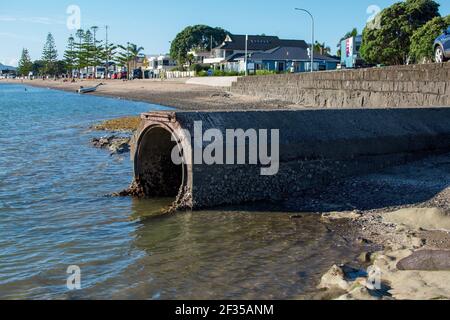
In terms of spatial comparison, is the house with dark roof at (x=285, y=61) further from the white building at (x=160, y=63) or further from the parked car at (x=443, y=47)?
the parked car at (x=443, y=47)

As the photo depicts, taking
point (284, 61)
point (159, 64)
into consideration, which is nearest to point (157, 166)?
point (284, 61)

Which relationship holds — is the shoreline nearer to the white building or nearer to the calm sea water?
the calm sea water

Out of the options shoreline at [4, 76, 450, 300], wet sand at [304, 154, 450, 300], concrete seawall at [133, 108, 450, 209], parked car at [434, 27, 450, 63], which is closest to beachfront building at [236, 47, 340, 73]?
parked car at [434, 27, 450, 63]

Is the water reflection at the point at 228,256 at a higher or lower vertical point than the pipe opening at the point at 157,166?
lower

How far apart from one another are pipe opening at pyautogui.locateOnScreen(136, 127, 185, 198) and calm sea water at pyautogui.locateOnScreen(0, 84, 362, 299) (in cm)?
55

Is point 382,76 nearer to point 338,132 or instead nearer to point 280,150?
point 338,132

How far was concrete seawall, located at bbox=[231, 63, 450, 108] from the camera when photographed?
52.7 ft

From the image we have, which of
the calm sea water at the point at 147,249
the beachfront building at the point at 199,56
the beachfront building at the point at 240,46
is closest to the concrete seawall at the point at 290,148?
the calm sea water at the point at 147,249

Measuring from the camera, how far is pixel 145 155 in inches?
436

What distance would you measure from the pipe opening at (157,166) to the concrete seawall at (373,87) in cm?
869

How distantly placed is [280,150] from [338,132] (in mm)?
A: 1532

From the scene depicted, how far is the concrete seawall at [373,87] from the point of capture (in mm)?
16078

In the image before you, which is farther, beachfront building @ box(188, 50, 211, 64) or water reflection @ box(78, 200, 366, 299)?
beachfront building @ box(188, 50, 211, 64)
